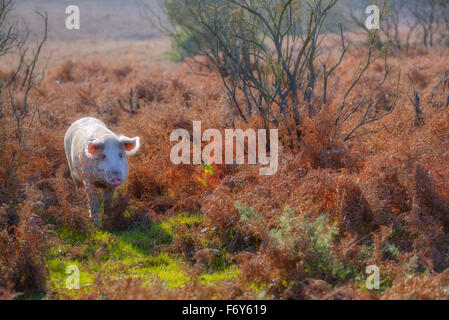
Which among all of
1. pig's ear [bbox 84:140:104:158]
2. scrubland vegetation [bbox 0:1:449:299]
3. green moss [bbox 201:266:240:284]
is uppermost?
pig's ear [bbox 84:140:104:158]

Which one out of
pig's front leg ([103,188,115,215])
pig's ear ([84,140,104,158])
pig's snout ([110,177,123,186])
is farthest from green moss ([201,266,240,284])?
pig's ear ([84,140,104,158])

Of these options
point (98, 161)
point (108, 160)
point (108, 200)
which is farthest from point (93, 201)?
point (108, 160)

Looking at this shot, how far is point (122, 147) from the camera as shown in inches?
271

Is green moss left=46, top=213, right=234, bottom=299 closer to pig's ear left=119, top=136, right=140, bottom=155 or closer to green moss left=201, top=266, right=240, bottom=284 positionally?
green moss left=201, top=266, right=240, bottom=284

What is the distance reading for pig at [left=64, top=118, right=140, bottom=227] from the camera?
21.3 ft

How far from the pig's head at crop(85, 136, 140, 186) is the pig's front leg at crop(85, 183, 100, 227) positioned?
9.2 inches

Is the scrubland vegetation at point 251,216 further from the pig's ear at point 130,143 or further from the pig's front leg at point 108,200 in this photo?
the pig's ear at point 130,143

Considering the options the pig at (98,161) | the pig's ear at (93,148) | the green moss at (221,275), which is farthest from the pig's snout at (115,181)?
the green moss at (221,275)

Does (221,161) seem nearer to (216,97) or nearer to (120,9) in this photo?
(216,97)

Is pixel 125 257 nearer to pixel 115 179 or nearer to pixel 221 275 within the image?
pixel 115 179

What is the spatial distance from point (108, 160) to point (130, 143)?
0.53 meters

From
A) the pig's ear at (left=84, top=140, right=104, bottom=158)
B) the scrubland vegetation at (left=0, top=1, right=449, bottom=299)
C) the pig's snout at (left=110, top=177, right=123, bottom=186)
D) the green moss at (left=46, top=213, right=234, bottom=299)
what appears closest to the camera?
the scrubland vegetation at (left=0, top=1, right=449, bottom=299)

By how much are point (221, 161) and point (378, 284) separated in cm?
363
